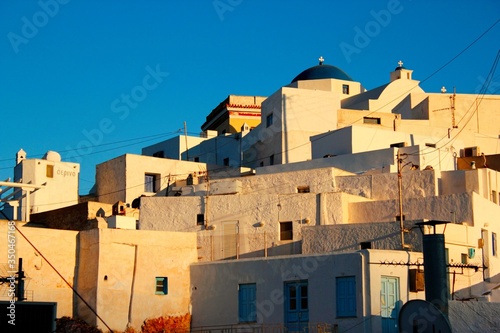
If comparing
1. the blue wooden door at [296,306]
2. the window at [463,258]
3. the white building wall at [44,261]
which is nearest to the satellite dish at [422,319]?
the blue wooden door at [296,306]

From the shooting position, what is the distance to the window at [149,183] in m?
45.9

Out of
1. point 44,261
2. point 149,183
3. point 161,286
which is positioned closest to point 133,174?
point 149,183

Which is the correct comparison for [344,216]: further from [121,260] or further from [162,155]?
[162,155]

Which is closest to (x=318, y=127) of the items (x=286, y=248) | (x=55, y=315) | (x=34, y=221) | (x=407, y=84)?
(x=407, y=84)

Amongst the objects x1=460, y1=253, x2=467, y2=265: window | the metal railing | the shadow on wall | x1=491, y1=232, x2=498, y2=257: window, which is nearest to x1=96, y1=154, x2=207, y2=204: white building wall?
the shadow on wall

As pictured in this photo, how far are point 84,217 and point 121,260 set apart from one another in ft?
25.1

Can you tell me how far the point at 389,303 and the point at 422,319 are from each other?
4.17 m

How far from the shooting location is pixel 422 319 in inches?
1040

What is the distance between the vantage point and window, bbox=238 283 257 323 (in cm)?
3253

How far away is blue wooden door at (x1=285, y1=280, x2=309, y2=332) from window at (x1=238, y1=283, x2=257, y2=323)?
4.31ft

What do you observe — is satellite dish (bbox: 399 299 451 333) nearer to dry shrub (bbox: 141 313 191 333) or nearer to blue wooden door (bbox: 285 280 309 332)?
blue wooden door (bbox: 285 280 309 332)

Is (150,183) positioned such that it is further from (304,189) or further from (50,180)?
(304,189)

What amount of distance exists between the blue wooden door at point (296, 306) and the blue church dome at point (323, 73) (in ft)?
80.1

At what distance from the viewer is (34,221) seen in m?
42.2
